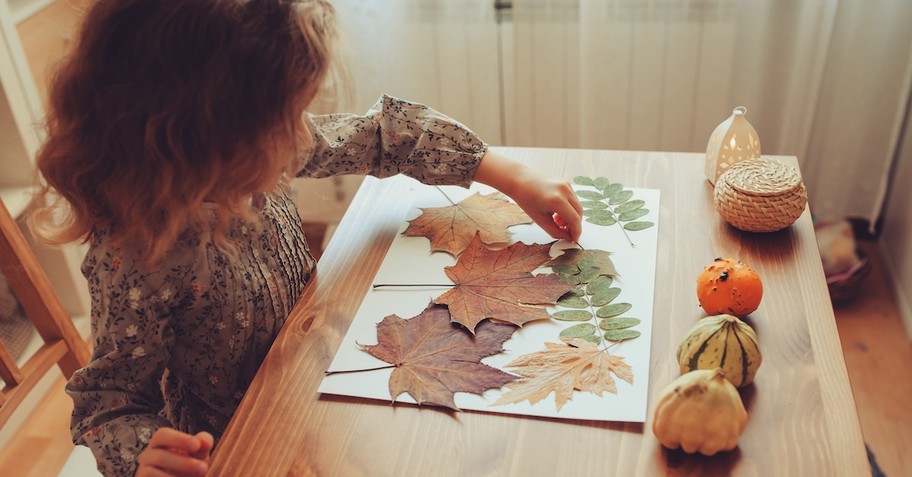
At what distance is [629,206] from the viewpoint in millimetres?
996

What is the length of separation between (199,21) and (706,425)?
1.78 ft

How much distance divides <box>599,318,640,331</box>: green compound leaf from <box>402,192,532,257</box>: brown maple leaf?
0.63ft

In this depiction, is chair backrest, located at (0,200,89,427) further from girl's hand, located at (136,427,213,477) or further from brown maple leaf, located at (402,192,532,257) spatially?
brown maple leaf, located at (402,192,532,257)

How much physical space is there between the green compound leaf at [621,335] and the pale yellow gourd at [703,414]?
5.0 inches

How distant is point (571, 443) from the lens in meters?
0.68

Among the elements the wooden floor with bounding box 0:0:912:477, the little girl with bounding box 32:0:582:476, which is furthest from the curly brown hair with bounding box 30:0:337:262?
the wooden floor with bounding box 0:0:912:477

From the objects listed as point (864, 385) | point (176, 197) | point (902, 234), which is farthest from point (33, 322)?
point (902, 234)

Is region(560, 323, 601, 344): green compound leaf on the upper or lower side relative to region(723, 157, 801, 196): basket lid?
lower

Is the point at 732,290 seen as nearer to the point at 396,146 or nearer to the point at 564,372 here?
the point at 564,372

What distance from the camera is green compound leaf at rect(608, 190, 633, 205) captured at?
101cm

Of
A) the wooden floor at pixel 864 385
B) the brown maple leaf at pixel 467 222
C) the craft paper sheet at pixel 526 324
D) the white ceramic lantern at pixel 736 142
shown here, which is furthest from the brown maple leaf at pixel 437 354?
the wooden floor at pixel 864 385

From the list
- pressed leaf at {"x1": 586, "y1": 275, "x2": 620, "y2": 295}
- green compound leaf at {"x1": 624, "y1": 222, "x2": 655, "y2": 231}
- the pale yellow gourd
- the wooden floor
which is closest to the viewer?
the pale yellow gourd

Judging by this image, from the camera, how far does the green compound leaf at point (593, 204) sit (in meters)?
1.00

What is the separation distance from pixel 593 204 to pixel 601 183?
2.2 inches
